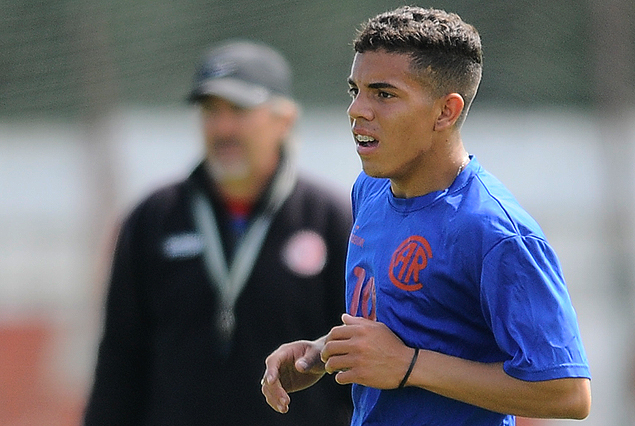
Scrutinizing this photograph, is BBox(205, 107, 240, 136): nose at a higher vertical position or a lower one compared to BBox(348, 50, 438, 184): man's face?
higher

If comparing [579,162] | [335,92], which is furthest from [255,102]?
[579,162]

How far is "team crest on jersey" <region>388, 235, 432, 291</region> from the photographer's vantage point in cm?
197

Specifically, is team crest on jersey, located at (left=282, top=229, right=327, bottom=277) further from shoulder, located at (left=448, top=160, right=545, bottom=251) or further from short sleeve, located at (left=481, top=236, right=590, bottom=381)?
short sleeve, located at (left=481, top=236, right=590, bottom=381)

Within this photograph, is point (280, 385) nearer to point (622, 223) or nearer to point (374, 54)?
point (374, 54)

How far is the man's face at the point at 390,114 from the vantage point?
2.02m

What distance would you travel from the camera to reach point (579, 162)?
732 centimetres

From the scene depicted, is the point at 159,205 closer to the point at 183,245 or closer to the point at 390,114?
the point at 183,245

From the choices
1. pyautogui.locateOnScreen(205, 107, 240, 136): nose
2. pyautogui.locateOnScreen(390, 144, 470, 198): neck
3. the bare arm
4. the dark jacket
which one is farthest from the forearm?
pyautogui.locateOnScreen(205, 107, 240, 136): nose

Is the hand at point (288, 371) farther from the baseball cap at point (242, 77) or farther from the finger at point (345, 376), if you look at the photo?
the baseball cap at point (242, 77)

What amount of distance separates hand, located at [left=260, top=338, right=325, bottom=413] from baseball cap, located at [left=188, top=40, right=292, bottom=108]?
129cm

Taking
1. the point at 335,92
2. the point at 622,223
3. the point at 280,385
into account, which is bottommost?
the point at 280,385

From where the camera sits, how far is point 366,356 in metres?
1.88

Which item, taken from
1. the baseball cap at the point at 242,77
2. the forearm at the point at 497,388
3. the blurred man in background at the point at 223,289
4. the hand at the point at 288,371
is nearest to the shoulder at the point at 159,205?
the blurred man in background at the point at 223,289

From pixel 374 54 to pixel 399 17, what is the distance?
11 cm
